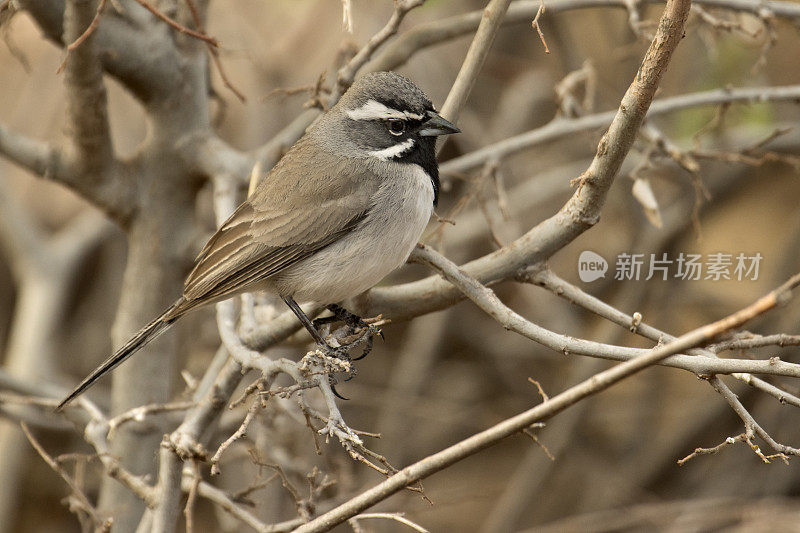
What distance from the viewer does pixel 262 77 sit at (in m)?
7.13

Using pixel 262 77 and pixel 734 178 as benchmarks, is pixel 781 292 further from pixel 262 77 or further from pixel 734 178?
pixel 262 77

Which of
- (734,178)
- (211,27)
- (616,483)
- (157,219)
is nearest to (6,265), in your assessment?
(211,27)

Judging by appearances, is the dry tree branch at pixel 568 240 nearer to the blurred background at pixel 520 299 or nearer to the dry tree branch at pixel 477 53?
the dry tree branch at pixel 477 53

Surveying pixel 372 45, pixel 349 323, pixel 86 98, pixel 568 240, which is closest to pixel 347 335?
pixel 349 323

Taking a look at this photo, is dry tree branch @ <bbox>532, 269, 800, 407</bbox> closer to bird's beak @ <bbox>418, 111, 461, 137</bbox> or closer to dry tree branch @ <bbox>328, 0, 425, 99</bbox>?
bird's beak @ <bbox>418, 111, 461, 137</bbox>

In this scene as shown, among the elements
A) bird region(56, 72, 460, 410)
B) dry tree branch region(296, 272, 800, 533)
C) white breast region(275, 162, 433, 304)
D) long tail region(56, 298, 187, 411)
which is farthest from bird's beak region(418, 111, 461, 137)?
dry tree branch region(296, 272, 800, 533)

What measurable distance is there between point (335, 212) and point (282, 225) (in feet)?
0.77

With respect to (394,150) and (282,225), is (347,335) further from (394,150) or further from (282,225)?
(394,150)

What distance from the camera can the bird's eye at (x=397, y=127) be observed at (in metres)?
3.48

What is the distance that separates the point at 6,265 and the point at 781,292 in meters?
6.81

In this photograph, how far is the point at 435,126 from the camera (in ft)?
11.1

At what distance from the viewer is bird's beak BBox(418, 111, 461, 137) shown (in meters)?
3.34

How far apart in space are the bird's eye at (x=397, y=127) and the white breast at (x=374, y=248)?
0.43 ft

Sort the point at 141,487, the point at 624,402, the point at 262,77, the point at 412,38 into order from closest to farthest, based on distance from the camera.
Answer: the point at 141,487, the point at 412,38, the point at 624,402, the point at 262,77
